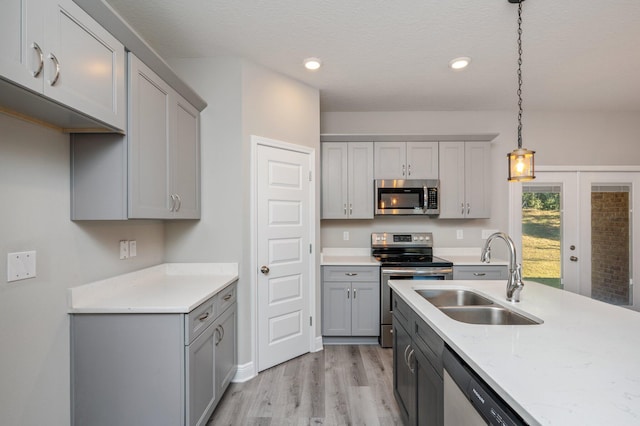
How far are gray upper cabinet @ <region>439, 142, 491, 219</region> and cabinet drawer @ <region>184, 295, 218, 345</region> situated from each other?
8.91 ft

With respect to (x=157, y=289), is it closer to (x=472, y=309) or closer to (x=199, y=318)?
(x=199, y=318)

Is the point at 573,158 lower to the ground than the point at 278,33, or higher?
lower

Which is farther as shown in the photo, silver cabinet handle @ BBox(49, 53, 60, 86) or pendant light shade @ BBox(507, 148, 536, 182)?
pendant light shade @ BBox(507, 148, 536, 182)

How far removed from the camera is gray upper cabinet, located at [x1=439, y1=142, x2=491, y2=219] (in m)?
3.42

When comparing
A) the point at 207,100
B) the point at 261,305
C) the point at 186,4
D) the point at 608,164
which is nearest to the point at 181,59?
the point at 207,100

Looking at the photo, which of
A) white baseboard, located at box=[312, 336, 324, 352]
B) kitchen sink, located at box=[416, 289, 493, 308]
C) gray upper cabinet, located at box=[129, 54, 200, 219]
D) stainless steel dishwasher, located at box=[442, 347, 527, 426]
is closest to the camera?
stainless steel dishwasher, located at box=[442, 347, 527, 426]

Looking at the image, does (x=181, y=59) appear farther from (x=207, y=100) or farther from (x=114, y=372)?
(x=114, y=372)

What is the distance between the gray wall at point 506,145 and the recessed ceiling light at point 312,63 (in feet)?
4.08

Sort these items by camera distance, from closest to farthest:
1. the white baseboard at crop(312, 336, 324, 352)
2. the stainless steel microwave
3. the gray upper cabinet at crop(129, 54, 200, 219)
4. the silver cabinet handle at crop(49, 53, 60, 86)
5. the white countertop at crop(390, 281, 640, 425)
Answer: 1. the white countertop at crop(390, 281, 640, 425)
2. the silver cabinet handle at crop(49, 53, 60, 86)
3. the gray upper cabinet at crop(129, 54, 200, 219)
4. the white baseboard at crop(312, 336, 324, 352)
5. the stainless steel microwave

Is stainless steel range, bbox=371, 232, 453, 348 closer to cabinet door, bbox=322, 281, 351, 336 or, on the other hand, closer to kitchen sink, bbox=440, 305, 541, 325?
cabinet door, bbox=322, 281, 351, 336

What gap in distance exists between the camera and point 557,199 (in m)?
3.70

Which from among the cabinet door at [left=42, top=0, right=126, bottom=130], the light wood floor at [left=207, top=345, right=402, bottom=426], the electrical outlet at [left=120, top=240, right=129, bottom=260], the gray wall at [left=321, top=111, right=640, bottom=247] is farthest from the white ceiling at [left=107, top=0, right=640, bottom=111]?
the light wood floor at [left=207, top=345, right=402, bottom=426]

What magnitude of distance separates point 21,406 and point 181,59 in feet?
8.16

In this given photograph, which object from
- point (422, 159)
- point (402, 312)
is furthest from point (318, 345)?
point (422, 159)
